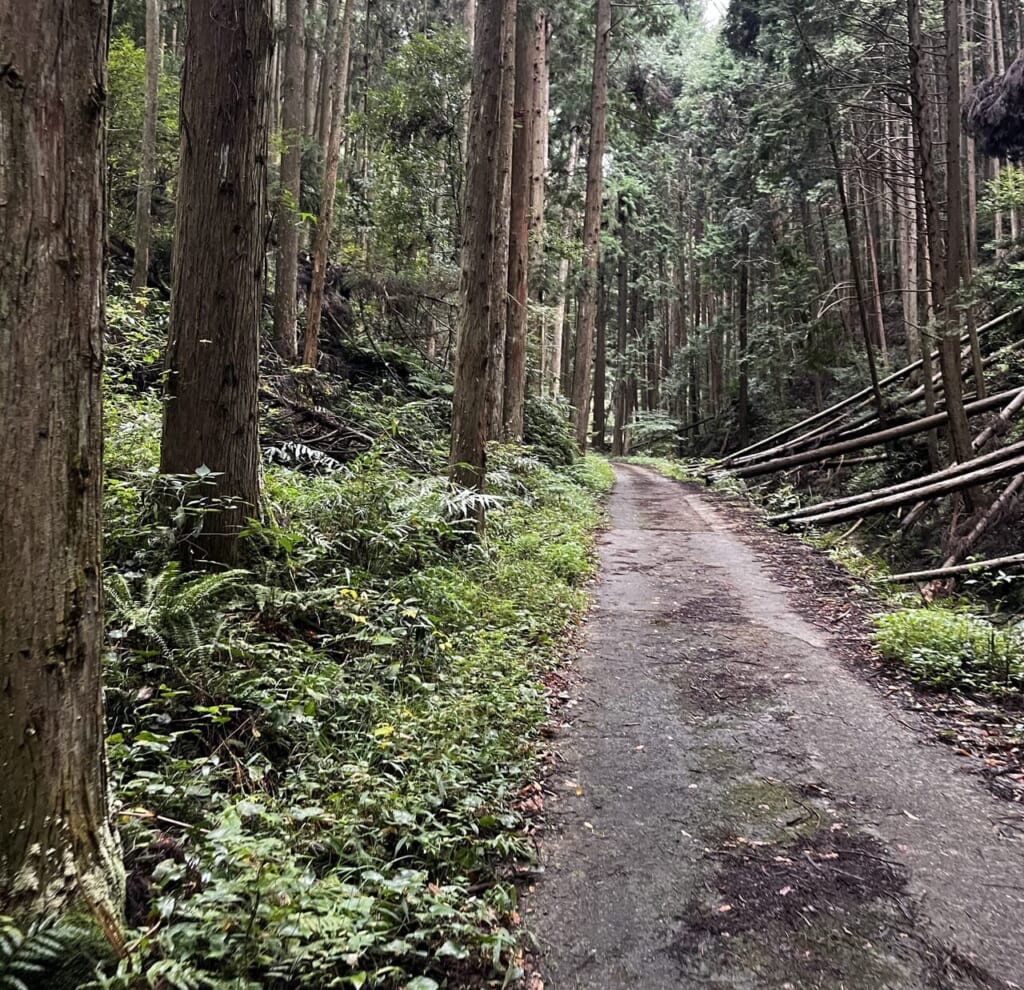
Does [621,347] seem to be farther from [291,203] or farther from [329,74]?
[291,203]

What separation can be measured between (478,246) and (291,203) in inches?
261

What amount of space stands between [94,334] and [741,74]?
28.1m

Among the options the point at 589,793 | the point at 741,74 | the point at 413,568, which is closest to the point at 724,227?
the point at 741,74

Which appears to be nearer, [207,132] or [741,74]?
[207,132]

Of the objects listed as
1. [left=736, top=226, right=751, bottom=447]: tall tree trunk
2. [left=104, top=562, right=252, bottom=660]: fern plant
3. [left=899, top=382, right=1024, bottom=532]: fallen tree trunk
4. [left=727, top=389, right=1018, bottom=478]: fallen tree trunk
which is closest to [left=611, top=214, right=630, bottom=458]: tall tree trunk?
[left=736, top=226, right=751, bottom=447]: tall tree trunk

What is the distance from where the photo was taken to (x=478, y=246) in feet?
26.1

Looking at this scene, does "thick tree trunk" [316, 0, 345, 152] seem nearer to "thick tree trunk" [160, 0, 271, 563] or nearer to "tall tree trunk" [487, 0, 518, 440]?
"tall tree trunk" [487, 0, 518, 440]

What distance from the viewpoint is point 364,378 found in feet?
49.1

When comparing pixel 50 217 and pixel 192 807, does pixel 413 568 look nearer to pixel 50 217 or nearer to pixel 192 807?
pixel 192 807

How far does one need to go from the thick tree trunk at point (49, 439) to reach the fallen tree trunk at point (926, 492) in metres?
10.0

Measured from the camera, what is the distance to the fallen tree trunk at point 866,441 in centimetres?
1152

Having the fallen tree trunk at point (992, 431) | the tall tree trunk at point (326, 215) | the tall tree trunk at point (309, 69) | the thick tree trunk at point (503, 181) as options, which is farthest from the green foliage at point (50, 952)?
the tall tree trunk at point (309, 69)

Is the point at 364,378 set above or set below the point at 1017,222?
below

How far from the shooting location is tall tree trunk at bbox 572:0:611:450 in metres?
19.8
